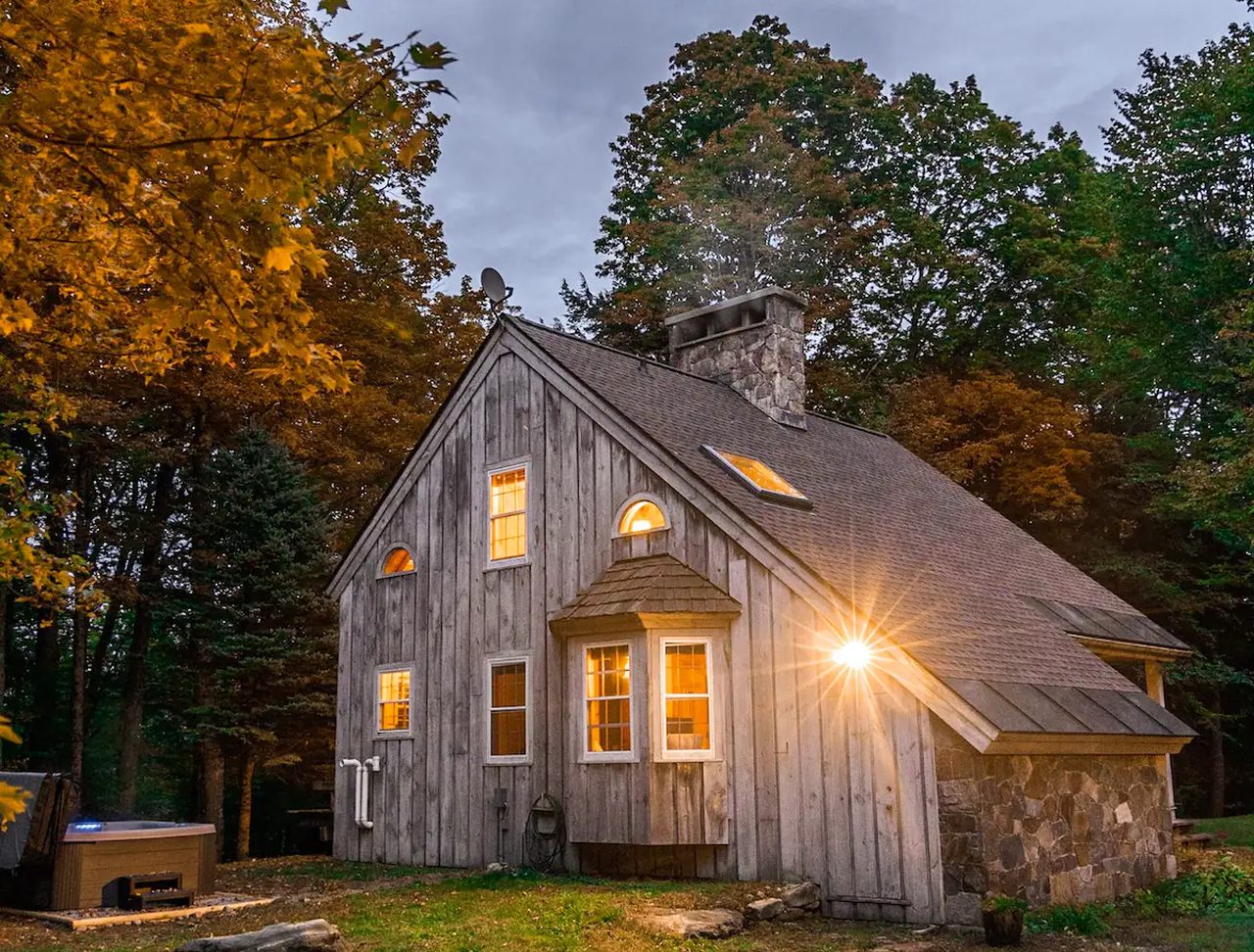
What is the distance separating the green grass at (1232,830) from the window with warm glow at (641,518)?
11.1 meters

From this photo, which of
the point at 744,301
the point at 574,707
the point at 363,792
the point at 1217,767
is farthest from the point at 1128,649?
the point at 1217,767

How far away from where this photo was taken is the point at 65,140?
5250 mm

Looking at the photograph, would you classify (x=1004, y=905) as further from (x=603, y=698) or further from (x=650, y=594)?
(x=603, y=698)

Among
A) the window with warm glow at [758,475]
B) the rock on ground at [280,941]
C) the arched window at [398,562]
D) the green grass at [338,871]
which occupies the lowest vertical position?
the green grass at [338,871]

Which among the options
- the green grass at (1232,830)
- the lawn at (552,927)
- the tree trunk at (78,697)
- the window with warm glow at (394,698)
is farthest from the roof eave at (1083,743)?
the tree trunk at (78,697)

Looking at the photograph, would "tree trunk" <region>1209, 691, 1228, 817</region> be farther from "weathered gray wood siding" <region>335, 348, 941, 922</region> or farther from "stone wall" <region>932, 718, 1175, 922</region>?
"weathered gray wood siding" <region>335, 348, 941, 922</region>

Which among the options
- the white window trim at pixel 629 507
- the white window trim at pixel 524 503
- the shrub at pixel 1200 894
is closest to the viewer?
the shrub at pixel 1200 894

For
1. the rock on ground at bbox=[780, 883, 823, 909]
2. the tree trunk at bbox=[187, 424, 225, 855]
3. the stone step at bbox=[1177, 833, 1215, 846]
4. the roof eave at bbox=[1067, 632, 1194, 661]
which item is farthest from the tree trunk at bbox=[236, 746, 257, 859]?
the stone step at bbox=[1177, 833, 1215, 846]

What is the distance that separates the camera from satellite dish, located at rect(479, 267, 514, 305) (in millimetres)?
16109

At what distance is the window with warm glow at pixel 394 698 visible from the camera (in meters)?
16.0

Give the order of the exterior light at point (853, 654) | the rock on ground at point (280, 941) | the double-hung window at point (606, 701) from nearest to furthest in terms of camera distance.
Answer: the rock on ground at point (280, 941) < the exterior light at point (853, 654) < the double-hung window at point (606, 701)

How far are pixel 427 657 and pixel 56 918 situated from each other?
234 inches

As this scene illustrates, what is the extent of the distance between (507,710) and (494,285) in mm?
5847

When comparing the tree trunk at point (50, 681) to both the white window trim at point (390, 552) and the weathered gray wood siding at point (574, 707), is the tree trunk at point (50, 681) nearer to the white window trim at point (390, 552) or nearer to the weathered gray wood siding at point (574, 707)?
the white window trim at point (390, 552)
